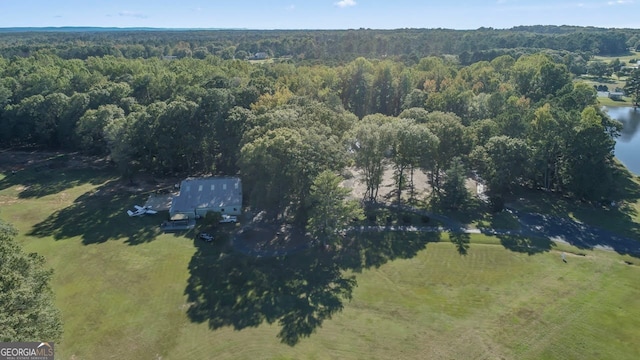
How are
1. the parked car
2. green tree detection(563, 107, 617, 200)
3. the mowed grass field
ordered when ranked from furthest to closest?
green tree detection(563, 107, 617, 200)
the parked car
the mowed grass field

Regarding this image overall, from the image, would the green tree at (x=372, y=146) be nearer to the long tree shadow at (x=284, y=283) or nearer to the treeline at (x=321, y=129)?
the treeline at (x=321, y=129)

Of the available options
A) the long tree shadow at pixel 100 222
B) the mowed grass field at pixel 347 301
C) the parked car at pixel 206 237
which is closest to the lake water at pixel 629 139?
the mowed grass field at pixel 347 301

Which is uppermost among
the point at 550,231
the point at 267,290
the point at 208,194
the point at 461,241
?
the point at 208,194

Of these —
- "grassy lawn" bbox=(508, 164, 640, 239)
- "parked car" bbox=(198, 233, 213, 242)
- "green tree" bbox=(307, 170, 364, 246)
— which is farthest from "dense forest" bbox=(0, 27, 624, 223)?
"parked car" bbox=(198, 233, 213, 242)

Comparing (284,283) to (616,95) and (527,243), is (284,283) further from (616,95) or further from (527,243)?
(616,95)

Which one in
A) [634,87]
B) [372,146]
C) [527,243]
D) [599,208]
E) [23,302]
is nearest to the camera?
[23,302]

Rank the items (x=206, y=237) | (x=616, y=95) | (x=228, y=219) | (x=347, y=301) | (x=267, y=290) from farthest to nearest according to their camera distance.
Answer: (x=616, y=95) → (x=228, y=219) → (x=206, y=237) → (x=267, y=290) → (x=347, y=301)

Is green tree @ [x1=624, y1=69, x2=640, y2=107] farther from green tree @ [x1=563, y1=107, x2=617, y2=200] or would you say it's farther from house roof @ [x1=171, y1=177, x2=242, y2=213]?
house roof @ [x1=171, y1=177, x2=242, y2=213]

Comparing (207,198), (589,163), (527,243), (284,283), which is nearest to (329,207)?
(284,283)
